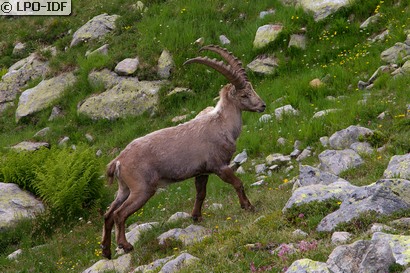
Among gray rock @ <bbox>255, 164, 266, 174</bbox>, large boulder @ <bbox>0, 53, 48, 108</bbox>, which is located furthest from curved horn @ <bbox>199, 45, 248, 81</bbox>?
large boulder @ <bbox>0, 53, 48, 108</bbox>

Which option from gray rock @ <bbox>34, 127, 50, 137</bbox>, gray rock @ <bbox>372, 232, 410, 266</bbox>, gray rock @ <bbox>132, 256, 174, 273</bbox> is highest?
gray rock @ <bbox>372, 232, 410, 266</bbox>

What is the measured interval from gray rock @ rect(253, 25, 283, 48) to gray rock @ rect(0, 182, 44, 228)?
7940 millimetres

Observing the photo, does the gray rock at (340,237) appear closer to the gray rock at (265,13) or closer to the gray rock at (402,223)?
the gray rock at (402,223)


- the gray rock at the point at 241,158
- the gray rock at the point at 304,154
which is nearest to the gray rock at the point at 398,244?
the gray rock at the point at 304,154

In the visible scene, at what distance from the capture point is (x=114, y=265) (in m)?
10.1

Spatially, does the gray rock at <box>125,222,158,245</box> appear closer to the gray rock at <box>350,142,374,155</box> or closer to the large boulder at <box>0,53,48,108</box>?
the gray rock at <box>350,142,374,155</box>

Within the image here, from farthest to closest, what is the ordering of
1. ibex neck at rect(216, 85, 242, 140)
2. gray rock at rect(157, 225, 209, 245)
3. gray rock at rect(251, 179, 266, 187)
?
gray rock at rect(251, 179, 266, 187) → ibex neck at rect(216, 85, 242, 140) → gray rock at rect(157, 225, 209, 245)

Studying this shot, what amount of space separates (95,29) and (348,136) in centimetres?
1182

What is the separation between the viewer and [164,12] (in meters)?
21.0

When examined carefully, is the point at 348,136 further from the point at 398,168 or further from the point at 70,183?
the point at 70,183

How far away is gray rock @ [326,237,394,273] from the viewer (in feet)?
21.3

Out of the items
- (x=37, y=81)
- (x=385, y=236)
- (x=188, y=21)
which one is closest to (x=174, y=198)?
(x=385, y=236)

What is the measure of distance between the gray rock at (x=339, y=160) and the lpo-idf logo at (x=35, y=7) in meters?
15.4

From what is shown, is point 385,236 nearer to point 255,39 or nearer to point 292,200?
point 292,200
